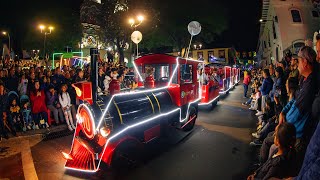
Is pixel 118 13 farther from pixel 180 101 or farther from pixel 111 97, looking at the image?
pixel 111 97

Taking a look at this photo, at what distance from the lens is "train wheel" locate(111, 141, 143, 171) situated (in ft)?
18.7

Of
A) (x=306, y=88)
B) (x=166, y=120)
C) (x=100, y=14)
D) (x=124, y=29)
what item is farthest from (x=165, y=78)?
(x=100, y=14)

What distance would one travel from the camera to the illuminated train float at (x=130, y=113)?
5.36 m

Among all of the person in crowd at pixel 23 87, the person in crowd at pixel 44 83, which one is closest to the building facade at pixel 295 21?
the person in crowd at pixel 44 83

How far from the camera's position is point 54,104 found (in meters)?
9.56

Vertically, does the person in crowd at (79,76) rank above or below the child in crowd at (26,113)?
above

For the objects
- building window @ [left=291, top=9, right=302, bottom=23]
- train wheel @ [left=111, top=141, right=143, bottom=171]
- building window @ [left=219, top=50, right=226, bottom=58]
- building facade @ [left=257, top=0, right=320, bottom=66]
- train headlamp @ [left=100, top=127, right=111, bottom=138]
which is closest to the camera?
train headlamp @ [left=100, top=127, right=111, bottom=138]

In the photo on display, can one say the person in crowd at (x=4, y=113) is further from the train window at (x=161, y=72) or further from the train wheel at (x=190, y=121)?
the train wheel at (x=190, y=121)

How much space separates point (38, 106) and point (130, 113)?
473 centimetres

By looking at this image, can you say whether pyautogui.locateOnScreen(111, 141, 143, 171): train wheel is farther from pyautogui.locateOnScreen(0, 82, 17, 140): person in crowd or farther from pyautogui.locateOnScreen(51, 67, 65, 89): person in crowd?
pyautogui.locateOnScreen(51, 67, 65, 89): person in crowd

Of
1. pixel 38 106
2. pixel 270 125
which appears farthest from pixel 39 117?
pixel 270 125

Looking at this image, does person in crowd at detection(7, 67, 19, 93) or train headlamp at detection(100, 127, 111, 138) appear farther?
person in crowd at detection(7, 67, 19, 93)

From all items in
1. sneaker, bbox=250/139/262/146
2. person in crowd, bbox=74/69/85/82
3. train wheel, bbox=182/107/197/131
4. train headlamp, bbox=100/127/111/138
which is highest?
person in crowd, bbox=74/69/85/82

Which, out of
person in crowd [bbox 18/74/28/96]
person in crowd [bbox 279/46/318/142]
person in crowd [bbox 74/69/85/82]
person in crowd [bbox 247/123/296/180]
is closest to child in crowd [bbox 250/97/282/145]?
person in crowd [bbox 279/46/318/142]
